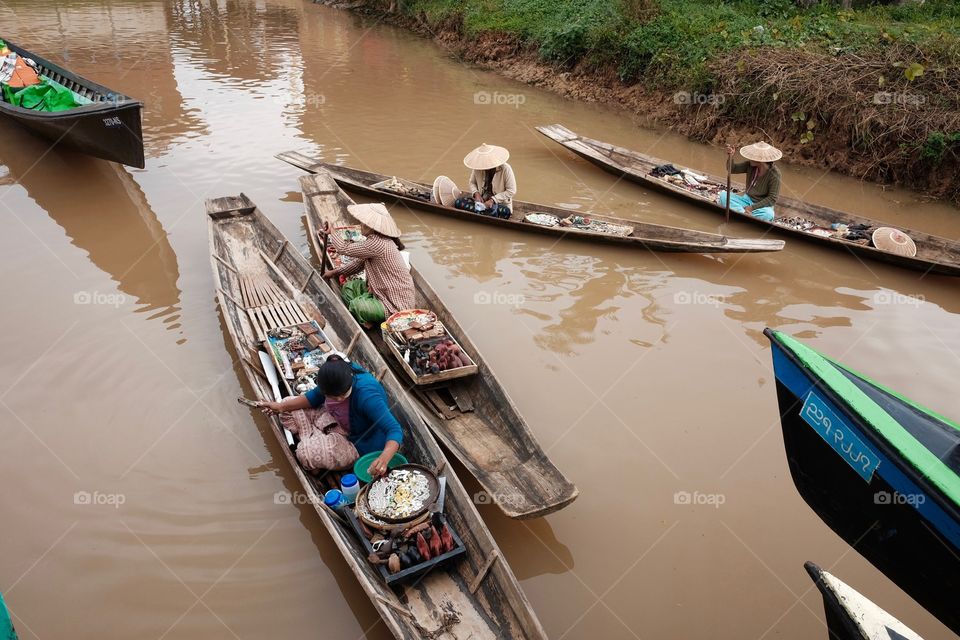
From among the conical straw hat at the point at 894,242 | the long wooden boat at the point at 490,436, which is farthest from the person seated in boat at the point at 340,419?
the conical straw hat at the point at 894,242

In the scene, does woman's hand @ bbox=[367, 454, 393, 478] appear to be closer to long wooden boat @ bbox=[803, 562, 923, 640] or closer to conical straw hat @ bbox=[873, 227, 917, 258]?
long wooden boat @ bbox=[803, 562, 923, 640]

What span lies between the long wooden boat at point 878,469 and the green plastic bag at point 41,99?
8.85 m

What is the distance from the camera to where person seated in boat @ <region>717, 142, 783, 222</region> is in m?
7.04

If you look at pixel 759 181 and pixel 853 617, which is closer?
pixel 853 617

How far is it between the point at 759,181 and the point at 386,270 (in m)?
4.45

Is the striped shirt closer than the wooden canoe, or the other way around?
the striped shirt

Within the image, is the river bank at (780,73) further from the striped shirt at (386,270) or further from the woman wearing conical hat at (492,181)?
the striped shirt at (386,270)

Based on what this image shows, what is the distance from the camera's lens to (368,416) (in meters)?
3.71

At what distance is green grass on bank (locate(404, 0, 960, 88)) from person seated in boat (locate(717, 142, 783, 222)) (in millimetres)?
3586

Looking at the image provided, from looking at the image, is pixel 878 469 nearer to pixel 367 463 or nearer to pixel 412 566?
pixel 412 566

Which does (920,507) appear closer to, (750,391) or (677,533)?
(677,533)

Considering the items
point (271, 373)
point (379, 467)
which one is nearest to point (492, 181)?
point (271, 373)

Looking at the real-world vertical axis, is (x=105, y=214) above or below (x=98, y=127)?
below

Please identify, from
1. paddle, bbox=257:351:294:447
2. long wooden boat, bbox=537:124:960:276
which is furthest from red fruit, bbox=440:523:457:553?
long wooden boat, bbox=537:124:960:276
